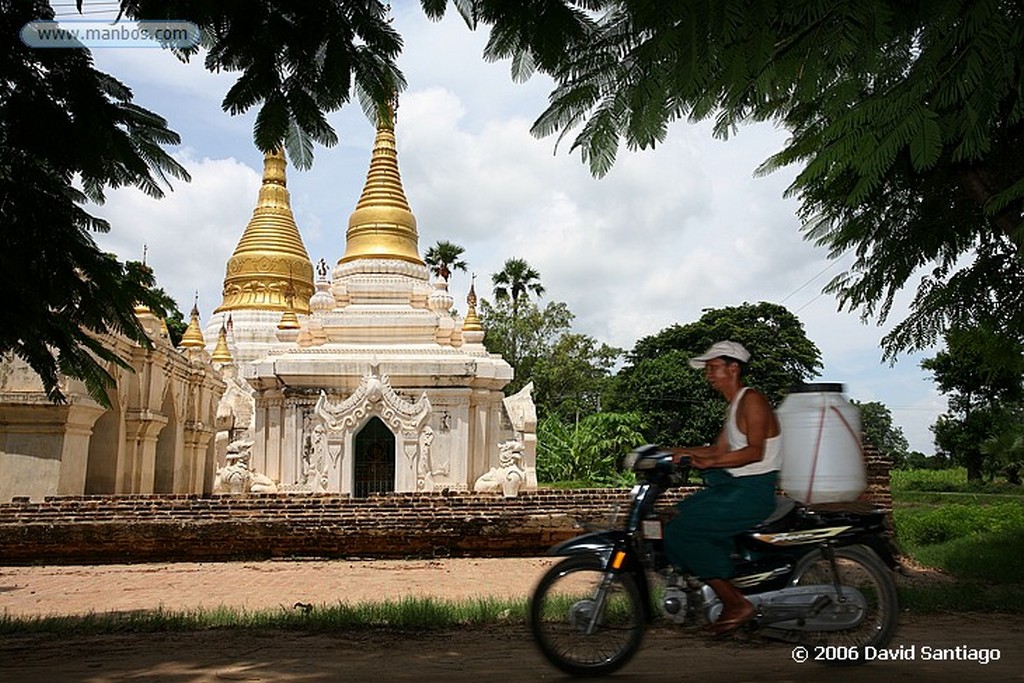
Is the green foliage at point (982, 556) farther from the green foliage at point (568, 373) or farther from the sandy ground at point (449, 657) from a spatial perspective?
the green foliage at point (568, 373)

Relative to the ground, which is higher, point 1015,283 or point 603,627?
point 1015,283

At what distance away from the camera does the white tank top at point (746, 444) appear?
4438 millimetres

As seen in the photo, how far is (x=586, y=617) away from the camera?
4.51 metres

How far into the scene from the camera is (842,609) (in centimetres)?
449

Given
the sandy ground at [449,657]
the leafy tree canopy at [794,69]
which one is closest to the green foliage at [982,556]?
the sandy ground at [449,657]

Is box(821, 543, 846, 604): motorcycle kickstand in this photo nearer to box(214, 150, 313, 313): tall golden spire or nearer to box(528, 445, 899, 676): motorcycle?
box(528, 445, 899, 676): motorcycle

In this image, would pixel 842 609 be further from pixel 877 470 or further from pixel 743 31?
pixel 877 470

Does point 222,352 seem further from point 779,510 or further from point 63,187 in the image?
point 779,510

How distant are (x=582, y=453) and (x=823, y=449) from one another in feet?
92.7

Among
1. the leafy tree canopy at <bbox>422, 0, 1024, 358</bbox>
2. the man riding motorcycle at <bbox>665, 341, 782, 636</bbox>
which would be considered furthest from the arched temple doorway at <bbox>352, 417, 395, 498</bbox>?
the leafy tree canopy at <bbox>422, 0, 1024, 358</bbox>

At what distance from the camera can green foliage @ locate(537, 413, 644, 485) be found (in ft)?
106

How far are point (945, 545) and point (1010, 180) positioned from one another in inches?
337

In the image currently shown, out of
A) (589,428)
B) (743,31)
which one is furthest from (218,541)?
(589,428)

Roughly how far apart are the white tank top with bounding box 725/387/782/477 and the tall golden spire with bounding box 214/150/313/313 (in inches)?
1278
